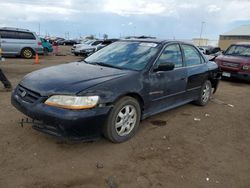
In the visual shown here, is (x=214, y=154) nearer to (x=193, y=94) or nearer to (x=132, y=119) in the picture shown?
(x=132, y=119)

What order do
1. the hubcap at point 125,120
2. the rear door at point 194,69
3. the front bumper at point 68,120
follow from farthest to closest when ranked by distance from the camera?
the rear door at point 194,69 → the hubcap at point 125,120 → the front bumper at point 68,120

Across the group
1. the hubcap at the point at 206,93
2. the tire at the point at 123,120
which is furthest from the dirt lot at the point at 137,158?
the hubcap at the point at 206,93

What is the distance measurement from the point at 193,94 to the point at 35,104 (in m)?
3.60

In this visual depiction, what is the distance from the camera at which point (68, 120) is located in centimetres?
303

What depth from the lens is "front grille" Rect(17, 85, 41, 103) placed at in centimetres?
330

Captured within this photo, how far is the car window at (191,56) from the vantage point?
5.20m

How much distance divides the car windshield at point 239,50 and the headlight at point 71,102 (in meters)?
8.98

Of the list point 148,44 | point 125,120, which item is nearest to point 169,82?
point 148,44

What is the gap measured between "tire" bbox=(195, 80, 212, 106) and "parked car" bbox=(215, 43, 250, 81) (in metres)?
4.11

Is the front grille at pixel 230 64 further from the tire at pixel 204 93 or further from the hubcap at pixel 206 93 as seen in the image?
the hubcap at pixel 206 93

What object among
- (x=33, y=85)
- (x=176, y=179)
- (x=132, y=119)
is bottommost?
(x=176, y=179)

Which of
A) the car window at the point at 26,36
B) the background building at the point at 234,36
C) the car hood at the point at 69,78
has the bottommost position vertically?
the car hood at the point at 69,78

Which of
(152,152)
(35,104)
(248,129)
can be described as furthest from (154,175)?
(248,129)

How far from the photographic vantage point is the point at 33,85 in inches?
135
